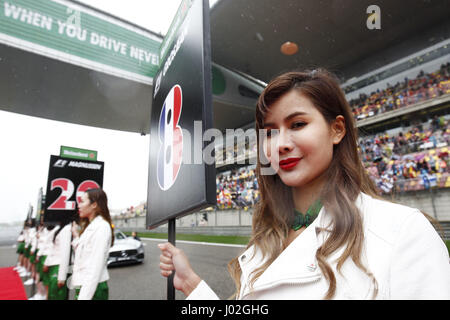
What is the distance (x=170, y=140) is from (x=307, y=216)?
58cm

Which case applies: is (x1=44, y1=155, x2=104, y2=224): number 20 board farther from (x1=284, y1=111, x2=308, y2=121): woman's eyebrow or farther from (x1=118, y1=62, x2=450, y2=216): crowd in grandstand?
(x1=118, y1=62, x2=450, y2=216): crowd in grandstand

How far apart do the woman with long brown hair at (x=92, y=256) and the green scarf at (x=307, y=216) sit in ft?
6.52

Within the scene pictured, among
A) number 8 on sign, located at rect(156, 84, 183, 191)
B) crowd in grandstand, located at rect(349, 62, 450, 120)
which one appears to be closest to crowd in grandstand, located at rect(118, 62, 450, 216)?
crowd in grandstand, located at rect(349, 62, 450, 120)

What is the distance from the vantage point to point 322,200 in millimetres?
890

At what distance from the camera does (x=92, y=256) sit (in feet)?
7.91

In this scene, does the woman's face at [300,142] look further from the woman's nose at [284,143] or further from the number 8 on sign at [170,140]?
the number 8 on sign at [170,140]

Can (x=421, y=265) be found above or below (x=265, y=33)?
below

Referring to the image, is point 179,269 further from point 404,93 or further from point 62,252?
point 404,93

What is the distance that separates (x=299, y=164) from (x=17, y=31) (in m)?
6.94

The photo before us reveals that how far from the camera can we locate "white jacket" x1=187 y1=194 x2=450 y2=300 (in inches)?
24.3

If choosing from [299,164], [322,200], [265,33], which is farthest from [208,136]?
[265,33]

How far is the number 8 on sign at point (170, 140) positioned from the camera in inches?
38.3
